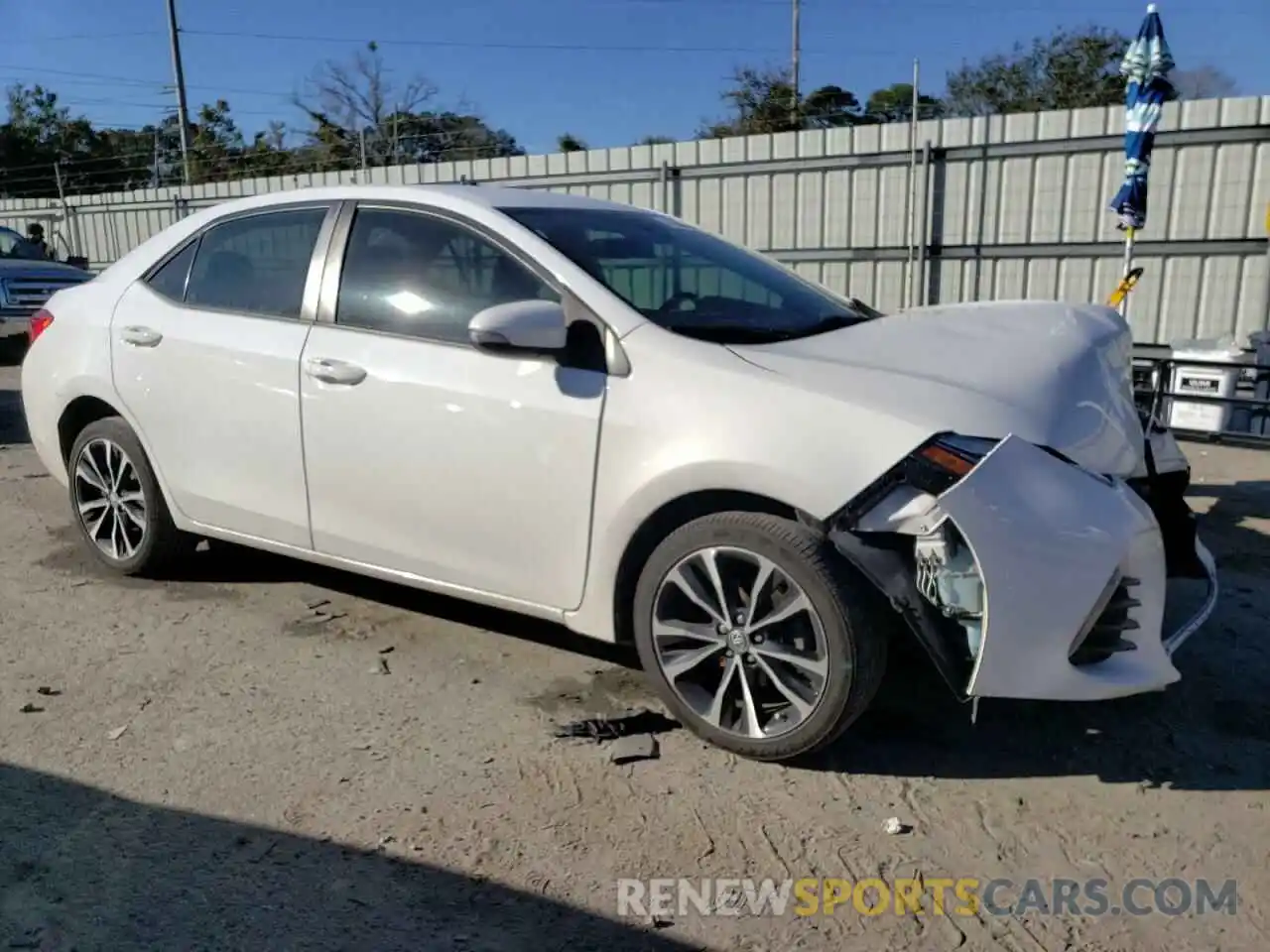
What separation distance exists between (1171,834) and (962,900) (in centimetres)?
67

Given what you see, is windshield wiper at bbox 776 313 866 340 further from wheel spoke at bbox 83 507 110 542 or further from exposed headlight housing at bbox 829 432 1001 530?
wheel spoke at bbox 83 507 110 542

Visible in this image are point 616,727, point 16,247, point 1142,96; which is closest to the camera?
point 616,727

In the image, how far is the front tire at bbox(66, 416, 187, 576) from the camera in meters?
4.50

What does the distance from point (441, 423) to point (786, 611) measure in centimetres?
132

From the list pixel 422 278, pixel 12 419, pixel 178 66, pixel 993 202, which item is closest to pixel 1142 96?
pixel 993 202

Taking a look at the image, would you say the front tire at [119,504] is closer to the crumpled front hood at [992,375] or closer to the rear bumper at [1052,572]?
the crumpled front hood at [992,375]

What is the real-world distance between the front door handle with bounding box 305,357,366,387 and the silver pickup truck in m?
10.4

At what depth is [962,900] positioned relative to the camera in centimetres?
245

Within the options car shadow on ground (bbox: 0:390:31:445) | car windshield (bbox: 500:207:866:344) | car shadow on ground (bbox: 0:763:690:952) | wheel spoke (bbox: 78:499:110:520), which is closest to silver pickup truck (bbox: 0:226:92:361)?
car shadow on ground (bbox: 0:390:31:445)

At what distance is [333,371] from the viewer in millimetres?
3691

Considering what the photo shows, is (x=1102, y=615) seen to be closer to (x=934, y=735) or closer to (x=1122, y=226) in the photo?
(x=934, y=735)

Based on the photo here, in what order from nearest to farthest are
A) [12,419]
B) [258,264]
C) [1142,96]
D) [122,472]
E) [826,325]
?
[826,325]
[258,264]
[122,472]
[1142,96]
[12,419]

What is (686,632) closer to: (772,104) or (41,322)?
(41,322)

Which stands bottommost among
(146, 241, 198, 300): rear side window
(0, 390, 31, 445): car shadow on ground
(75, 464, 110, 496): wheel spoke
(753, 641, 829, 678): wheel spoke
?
(0, 390, 31, 445): car shadow on ground
